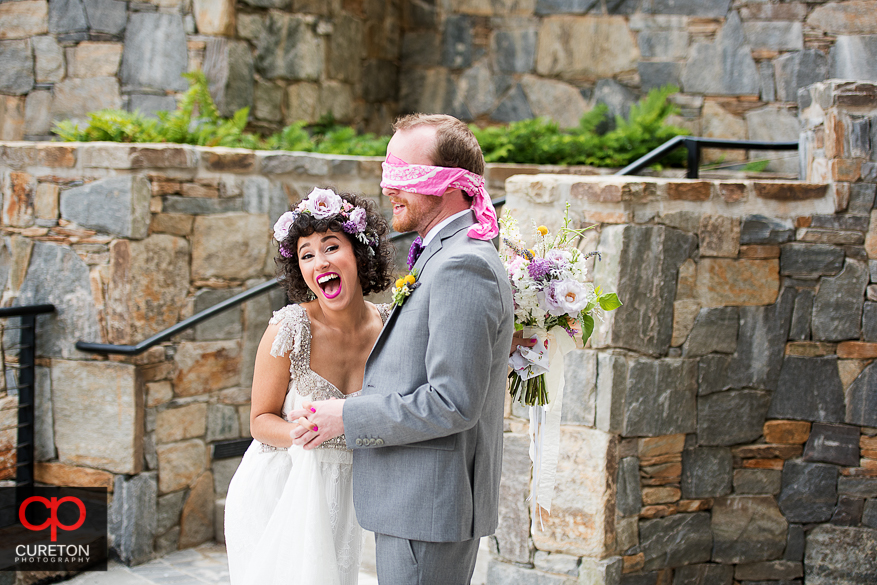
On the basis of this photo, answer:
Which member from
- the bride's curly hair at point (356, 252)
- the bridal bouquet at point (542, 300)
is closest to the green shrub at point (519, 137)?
the bride's curly hair at point (356, 252)

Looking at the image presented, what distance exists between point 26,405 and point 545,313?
112 inches

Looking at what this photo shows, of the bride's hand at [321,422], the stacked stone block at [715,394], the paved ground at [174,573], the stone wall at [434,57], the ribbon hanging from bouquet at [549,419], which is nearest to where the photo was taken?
the bride's hand at [321,422]

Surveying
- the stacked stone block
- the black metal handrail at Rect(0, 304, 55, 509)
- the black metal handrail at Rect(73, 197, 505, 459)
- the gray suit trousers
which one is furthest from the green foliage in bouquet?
the gray suit trousers

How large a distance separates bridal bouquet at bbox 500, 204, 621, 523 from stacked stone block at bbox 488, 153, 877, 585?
2.55 ft

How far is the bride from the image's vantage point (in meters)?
2.29

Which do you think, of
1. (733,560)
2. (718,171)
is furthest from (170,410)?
(718,171)

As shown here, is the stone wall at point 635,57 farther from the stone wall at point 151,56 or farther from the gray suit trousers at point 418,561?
the gray suit trousers at point 418,561

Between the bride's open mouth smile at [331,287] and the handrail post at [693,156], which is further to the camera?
the handrail post at [693,156]

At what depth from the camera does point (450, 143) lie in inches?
78.1

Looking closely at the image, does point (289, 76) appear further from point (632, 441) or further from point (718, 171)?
point (632, 441)

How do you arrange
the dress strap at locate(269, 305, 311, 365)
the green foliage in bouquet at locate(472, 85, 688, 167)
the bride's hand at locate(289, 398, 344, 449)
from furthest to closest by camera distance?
the green foliage in bouquet at locate(472, 85, 688, 167) → the dress strap at locate(269, 305, 311, 365) → the bride's hand at locate(289, 398, 344, 449)

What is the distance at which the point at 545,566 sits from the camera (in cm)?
339

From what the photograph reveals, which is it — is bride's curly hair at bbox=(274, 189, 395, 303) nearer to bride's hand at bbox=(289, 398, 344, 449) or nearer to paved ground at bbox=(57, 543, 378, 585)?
bride's hand at bbox=(289, 398, 344, 449)

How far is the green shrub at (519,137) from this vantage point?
4824mm
